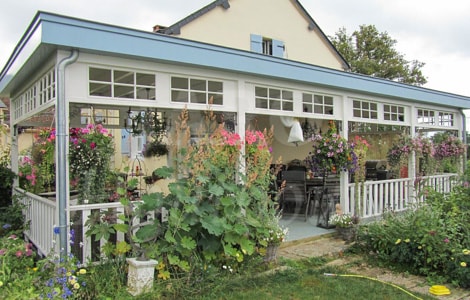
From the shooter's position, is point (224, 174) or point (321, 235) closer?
point (224, 174)

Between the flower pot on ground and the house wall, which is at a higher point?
the house wall

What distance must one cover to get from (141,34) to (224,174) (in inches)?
65.3

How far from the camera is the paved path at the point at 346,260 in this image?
147 inches

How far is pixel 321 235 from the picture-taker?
5.64 m

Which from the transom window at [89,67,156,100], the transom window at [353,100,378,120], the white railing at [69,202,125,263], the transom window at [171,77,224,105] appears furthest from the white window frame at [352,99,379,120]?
the white railing at [69,202,125,263]

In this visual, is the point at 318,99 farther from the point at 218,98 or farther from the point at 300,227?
the point at 300,227

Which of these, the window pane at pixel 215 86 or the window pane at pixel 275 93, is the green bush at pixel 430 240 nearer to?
the window pane at pixel 275 93

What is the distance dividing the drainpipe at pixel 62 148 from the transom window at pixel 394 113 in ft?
18.1

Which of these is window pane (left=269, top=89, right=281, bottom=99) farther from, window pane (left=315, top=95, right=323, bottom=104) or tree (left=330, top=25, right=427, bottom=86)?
tree (left=330, top=25, right=427, bottom=86)

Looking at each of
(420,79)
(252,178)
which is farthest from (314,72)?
(420,79)

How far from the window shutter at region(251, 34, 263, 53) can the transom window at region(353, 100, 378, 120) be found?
24.3 ft

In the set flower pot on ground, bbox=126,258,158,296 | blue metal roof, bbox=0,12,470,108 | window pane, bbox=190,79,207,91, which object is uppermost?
blue metal roof, bbox=0,12,470,108

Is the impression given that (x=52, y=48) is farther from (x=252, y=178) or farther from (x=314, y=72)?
(x=314, y=72)

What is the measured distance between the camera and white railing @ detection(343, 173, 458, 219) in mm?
6074
